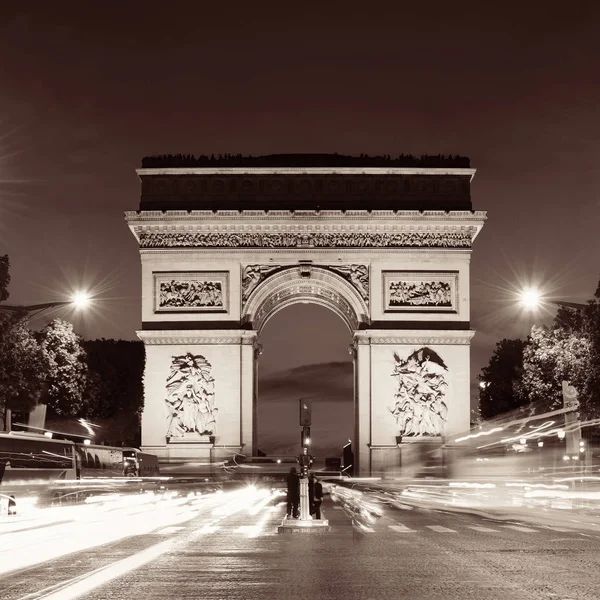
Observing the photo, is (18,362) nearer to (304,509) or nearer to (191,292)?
(191,292)

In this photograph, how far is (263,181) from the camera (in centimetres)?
5619

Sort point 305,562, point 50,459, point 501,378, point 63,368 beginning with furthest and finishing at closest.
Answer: point 501,378, point 63,368, point 50,459, point 305,562

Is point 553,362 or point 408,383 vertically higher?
point 553,362

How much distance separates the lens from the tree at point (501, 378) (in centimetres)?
7531

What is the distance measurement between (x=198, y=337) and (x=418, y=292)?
10276 mm

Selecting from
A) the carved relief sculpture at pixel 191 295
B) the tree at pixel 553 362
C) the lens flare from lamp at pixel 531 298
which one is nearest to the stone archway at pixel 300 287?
the carved relief sculpture at pixel 191 295

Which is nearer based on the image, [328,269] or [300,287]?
[328,269]

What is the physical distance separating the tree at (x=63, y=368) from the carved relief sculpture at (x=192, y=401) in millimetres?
10538

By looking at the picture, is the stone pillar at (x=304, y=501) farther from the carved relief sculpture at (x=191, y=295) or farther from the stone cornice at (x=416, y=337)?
the carved relief sculpture at (x=191, y=295)

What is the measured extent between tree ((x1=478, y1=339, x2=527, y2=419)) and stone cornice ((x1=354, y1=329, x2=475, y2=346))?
19.4 m

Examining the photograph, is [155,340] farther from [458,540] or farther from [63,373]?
[458,540]

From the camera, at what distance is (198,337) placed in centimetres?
5525

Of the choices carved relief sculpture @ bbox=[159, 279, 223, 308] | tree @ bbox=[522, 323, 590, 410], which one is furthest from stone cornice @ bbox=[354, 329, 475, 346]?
carved relief sculpture @ bbox=[159, 279, 223, 308]

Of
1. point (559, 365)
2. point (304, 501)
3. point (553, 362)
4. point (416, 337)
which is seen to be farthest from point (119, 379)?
point (304, 501)
